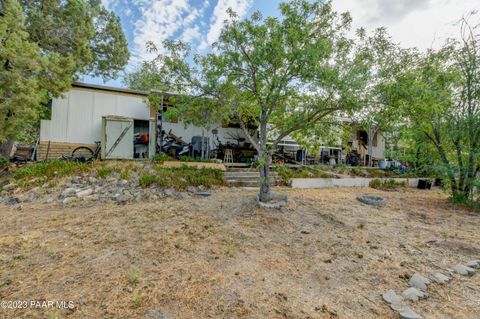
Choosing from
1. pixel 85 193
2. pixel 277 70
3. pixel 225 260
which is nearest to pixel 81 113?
pixel 85 193

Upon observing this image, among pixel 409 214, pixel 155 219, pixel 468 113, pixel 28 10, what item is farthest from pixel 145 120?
pixel 468 113

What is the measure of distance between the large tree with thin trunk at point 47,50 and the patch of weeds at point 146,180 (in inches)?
153

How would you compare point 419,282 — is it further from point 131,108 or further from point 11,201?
point 131,108

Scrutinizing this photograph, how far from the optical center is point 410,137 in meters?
7.04

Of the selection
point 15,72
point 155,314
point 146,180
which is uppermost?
point 15,72

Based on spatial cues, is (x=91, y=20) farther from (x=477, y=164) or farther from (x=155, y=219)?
(x=477, y=164)

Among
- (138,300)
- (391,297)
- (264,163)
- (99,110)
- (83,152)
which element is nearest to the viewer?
(138,300)

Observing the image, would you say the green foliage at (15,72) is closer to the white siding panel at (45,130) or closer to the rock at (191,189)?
the white siding panel at (45,130)

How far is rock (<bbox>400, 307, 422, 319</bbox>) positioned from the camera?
188cm

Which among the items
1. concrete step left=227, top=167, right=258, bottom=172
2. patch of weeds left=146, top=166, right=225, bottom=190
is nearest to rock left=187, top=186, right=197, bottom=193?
patch of weeds left=146, top=166, right=225, bottom=190

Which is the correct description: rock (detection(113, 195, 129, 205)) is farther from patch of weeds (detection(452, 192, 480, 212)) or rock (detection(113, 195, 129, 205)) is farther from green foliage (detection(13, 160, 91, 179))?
patch of weeds (detection(452, 192, 480, 212))

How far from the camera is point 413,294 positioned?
2211mm

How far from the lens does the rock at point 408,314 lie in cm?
188

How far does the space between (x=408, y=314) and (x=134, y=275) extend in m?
2.61
